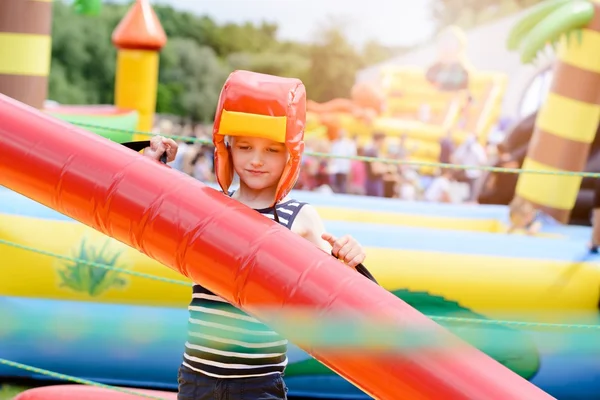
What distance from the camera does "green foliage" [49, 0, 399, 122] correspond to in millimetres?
12523

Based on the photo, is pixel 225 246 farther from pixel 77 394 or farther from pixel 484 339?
pixel 484 339

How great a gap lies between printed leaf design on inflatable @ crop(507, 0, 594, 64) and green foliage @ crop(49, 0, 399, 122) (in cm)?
840

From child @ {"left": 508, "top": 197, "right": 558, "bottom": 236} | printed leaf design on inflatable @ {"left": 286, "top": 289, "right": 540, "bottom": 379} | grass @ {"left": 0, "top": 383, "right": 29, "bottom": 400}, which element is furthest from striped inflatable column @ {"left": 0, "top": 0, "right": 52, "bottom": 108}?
child @ {"left": 508, "top": 197, "right": 558, "bottom": 236}

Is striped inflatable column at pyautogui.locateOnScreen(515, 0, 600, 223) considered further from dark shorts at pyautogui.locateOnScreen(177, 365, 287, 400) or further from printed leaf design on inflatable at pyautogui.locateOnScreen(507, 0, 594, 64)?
dark shorts at pyautogui.locateOnScreen(177, 365, 287, 400)

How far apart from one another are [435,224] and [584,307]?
49.1 inches

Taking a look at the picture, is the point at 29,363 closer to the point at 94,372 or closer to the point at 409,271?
the point at 94,372

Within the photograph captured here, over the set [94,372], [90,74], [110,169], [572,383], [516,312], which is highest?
[110,169]

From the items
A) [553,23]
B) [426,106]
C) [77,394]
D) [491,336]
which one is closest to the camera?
[77,394]

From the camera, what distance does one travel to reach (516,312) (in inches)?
93.3

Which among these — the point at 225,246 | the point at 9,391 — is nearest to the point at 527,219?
the point at 9,391

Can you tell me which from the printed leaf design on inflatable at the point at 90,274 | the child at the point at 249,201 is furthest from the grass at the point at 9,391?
the child at the point at 249,201

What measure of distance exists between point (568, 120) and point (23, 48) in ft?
7.15

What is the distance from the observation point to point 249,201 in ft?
4.17

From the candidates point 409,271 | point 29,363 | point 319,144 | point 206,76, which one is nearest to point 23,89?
point 29,363
